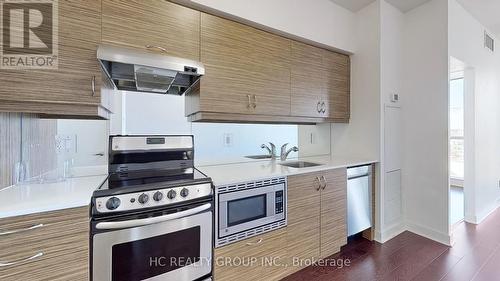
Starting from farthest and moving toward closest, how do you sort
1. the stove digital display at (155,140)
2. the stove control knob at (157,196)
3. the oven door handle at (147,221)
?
the stove digital display at (155,140)
the stove control knob at (157,196)
the oven door handle at (147,221)

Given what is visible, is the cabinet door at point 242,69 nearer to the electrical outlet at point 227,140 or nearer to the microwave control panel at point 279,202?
the electrical outlet at point 227,140

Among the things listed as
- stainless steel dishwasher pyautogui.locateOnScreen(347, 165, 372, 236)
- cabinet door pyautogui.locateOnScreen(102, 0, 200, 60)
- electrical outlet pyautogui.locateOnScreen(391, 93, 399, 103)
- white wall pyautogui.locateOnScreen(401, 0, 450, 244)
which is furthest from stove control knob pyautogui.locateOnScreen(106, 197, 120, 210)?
white wall pyautogui.locateOnScreen(401, 0, 450, 244)

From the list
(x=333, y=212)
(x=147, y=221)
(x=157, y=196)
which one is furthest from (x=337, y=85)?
(x=147, y=221)

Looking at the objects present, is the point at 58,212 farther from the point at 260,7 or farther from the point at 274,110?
the point at 260,7

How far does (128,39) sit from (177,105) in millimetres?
685

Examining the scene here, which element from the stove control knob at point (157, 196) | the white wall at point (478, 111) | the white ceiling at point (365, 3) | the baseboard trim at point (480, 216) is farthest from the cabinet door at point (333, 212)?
the baseboard trim at point (480, 216)

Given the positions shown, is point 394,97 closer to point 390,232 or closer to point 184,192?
point 390,232

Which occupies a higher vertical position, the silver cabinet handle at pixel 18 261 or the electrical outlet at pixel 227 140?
the electrical outlet at pixel 227 140

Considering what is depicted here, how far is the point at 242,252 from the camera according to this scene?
162 cm

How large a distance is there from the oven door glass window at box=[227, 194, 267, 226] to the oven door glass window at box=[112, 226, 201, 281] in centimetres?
26

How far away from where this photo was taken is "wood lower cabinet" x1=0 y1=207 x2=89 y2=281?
99 cm

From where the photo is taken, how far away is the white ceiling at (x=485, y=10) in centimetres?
267

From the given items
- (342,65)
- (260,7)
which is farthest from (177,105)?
(342,65)

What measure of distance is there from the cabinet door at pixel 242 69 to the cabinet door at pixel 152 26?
0.10 m
